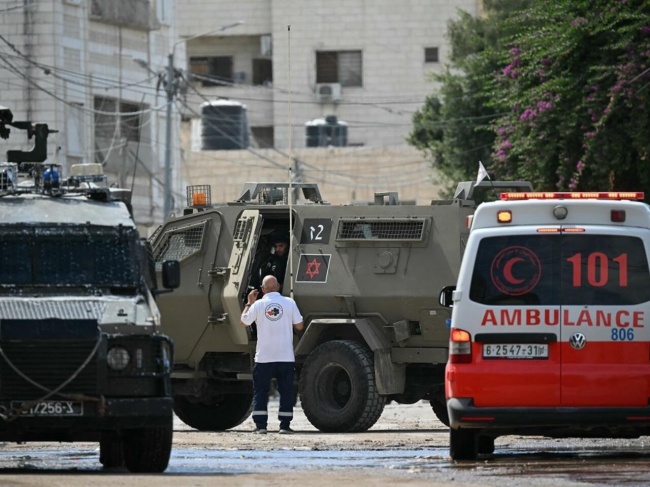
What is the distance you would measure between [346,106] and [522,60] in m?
39.8

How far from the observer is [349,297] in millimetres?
20750

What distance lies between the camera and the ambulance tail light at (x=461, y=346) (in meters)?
14.9

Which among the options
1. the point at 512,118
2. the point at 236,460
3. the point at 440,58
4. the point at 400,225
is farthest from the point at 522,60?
the point at 440,58

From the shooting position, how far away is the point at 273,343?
19.9m

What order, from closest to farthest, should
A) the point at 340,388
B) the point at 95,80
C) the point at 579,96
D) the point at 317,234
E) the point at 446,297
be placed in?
the point at 446,297 → the point at 340,388 → the point at 317,234 → the point at 579,96 → the point at 95,80

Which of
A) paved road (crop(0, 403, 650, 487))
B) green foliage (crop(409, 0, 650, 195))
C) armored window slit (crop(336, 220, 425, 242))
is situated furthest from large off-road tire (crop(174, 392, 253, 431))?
green foliage (crop(409, 0, 650, 195))

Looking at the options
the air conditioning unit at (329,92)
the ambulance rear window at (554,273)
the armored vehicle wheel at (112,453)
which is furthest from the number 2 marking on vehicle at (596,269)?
the air conditioning unit at (329,92)

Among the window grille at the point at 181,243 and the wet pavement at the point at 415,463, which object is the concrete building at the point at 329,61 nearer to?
the window grille at the point at 181,243

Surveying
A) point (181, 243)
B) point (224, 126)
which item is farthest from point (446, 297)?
point (224, 126)

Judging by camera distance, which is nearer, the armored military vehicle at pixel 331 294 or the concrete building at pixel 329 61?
the armored military vehicle at pixel 331 294

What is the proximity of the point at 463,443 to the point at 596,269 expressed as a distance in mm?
1787

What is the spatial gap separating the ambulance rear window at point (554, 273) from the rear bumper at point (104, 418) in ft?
8.45

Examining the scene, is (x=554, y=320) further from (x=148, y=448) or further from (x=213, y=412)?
(x=213, y=412)

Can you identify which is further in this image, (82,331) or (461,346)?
(461,346)
